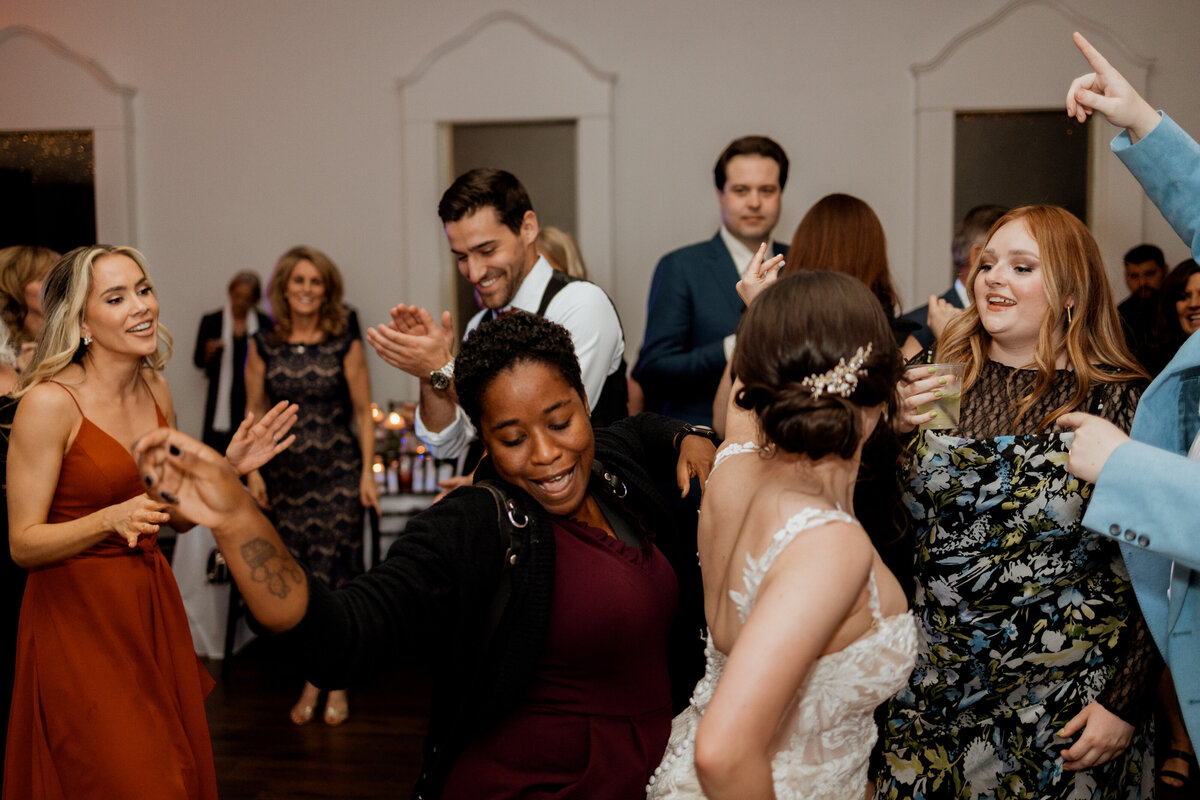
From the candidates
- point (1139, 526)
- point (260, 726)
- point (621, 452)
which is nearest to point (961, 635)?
point (1139, 526)

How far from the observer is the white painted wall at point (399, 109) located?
16.6 feet

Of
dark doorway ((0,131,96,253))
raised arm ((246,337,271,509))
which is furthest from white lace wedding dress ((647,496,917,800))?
dark doorway ((0,131,96,253))

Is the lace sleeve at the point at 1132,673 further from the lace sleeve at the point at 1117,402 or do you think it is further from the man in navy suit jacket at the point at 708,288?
the man in navy suit jacket at the point at 708,288

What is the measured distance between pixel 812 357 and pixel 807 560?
265 millimetres

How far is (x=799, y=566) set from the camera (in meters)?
1.10

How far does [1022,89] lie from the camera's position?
498 centimetres

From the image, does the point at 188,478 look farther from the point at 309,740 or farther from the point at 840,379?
the point at 309,740

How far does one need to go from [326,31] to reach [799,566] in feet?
17.1

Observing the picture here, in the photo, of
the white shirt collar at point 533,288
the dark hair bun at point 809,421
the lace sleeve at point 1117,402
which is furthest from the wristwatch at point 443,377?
the lace sleeve at point 1117,402

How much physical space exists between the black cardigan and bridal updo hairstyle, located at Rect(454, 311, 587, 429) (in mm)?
140

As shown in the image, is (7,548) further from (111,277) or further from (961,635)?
(961,635)

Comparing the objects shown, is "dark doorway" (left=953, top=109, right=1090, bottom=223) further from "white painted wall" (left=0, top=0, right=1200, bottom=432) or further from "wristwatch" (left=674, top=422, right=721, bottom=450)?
"wristwatch" (left=674, top=422, right=721, bottom=450)

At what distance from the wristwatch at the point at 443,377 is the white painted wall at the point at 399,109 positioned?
10.2 ft

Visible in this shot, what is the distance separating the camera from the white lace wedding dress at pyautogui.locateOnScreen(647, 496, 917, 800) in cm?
123
